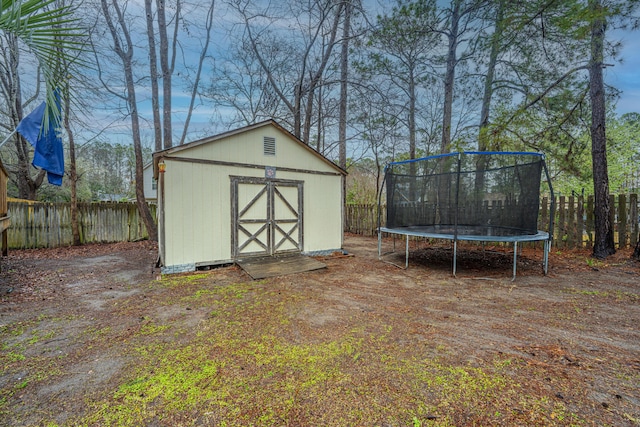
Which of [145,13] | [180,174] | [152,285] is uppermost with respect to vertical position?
[145,13]

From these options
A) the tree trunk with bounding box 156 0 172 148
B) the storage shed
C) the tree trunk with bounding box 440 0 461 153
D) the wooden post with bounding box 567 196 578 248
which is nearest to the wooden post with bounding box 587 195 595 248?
the wooden post with bounding box 567 196 578 248

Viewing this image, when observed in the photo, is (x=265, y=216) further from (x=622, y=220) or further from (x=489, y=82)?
(x=489, y=82)

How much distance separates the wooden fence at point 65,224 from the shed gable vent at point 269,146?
225 inches

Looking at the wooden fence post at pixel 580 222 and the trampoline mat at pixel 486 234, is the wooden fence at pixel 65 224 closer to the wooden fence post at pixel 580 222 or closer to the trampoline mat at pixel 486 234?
the trampoline mat at pixel 486 234

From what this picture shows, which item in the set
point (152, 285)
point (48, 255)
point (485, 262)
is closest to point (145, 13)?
point (48, 255)

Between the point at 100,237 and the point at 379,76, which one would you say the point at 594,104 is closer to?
the point at 379,76

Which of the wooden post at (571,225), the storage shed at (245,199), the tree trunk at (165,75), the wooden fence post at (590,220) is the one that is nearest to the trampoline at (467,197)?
the wooden post at (571,225)

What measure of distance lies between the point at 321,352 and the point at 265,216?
13.4 feet

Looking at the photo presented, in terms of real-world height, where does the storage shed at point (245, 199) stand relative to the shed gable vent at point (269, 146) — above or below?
below

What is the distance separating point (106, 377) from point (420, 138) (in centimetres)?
1296

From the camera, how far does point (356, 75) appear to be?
10984 millimetres

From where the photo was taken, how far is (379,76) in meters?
10.7

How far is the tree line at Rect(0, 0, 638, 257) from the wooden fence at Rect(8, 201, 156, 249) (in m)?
0.70

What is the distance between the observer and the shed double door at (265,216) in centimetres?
578
